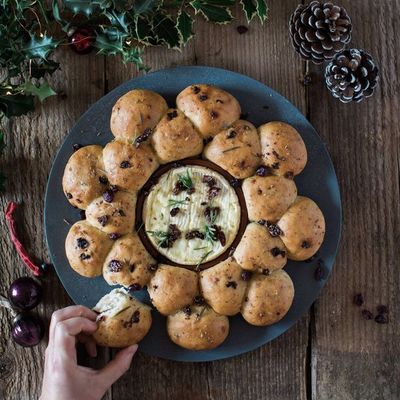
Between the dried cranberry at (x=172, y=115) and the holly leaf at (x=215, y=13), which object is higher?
the holly leaf at (x=215, y=13)

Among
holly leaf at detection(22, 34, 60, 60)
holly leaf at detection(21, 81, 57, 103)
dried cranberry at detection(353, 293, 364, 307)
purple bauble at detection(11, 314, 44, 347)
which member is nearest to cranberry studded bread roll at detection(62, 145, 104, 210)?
holly leaf at detection(21, 81, 57, 103)

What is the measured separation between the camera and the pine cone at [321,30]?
1.80 meters

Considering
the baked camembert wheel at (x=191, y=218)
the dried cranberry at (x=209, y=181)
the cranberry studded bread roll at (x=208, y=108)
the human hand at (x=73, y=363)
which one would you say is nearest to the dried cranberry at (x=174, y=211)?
the baked camembert wheel at (x=191, y=218)

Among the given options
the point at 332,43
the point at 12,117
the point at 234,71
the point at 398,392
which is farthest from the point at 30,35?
the point at 398,392

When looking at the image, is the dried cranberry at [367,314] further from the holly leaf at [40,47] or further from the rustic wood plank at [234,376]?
the holly leaf at [40,47]

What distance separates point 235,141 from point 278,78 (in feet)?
1.16

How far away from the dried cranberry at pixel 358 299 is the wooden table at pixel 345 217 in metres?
0.01

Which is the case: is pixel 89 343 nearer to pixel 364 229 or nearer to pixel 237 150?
pixel 237 150

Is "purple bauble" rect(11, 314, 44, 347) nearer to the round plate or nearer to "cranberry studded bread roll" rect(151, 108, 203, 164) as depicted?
the round plate

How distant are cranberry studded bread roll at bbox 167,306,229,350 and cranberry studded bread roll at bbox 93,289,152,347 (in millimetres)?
90

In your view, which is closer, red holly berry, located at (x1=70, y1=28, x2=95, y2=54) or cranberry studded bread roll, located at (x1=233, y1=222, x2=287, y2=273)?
cranberry studded bread roll, located at (x1=233, y1=222, x2=287, y2=273)

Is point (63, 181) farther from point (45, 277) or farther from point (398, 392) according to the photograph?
point (398, 392)

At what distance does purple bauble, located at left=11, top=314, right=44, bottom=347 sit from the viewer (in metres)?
1.83

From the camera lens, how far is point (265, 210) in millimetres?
1693
